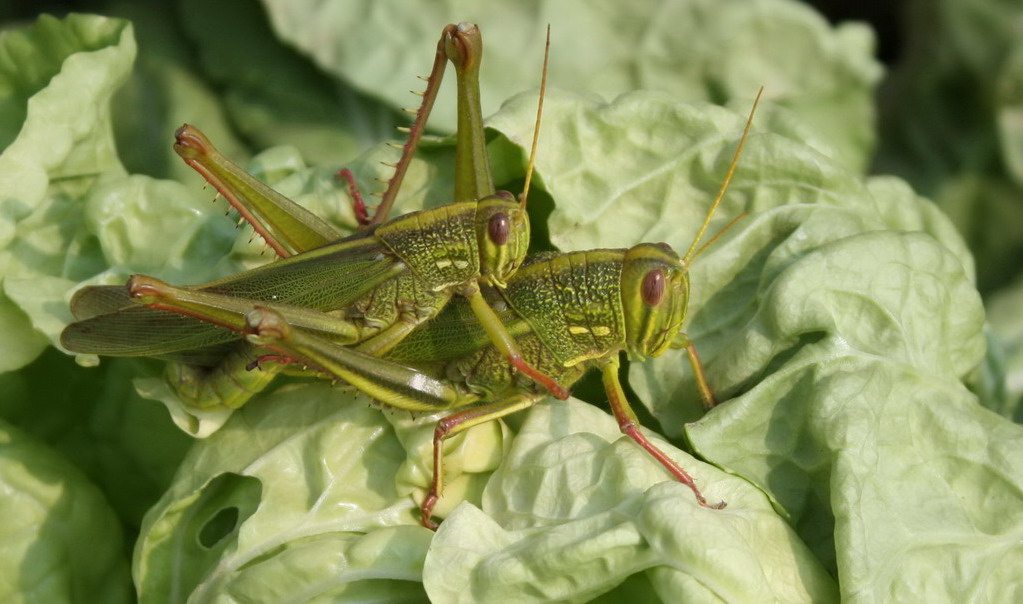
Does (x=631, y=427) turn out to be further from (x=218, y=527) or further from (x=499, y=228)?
(x=218, y=527)

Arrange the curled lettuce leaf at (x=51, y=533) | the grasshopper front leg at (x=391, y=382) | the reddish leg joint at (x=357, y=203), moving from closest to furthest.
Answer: the grasshopper front leg at (x=391, y=382)
the curled lettuce leaf at (x=51, y=533)
the reddish leg joint at (x=357, y=203)

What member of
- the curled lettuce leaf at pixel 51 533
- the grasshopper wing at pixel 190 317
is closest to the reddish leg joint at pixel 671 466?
the grasshopper wing at pixel 190 317

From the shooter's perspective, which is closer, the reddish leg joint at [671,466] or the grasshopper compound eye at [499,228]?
the reddish leg joint at [671,466]

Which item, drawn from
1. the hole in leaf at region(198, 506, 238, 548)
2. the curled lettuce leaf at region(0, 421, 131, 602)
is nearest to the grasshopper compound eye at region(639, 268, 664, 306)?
the hole in leaf at region(198, 506, 238, 548)

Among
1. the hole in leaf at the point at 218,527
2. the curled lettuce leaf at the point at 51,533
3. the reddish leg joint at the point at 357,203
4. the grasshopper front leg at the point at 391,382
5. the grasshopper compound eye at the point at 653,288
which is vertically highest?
the grasshopper compound eye at the point at 653,288

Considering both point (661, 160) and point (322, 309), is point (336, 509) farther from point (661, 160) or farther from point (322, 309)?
point (661, 160)

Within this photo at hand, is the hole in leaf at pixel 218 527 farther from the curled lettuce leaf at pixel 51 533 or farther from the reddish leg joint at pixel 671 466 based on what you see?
the reddish leg joint at pixel 671 466

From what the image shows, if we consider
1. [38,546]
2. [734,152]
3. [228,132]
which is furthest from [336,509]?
[228,132]
